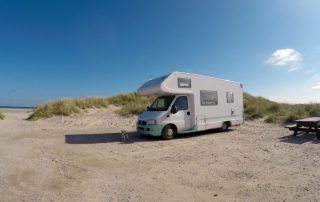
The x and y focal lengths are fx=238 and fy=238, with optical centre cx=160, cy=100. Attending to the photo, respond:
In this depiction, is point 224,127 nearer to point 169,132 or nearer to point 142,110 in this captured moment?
point 169,132

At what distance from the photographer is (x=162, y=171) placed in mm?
5672

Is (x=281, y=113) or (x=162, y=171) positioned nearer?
(x=162, y=171)

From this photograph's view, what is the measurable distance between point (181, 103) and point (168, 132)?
1479 millimetres

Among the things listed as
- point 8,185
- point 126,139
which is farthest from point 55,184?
point 126,139

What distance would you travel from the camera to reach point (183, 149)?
27.0ft

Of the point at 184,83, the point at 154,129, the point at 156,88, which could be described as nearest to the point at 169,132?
the point at 154,129

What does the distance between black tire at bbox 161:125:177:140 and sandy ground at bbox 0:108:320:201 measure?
1.00m

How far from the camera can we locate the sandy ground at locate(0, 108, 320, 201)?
427cm

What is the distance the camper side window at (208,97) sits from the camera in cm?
1159

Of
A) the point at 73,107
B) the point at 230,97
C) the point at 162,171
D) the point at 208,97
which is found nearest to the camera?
the point at 162,171

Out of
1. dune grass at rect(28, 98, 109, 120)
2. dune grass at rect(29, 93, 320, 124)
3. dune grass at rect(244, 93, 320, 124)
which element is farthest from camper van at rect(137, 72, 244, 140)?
dune grass at rect(28, 98, 109, 120)

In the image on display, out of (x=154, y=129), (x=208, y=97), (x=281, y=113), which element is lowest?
(x=154, y=129)

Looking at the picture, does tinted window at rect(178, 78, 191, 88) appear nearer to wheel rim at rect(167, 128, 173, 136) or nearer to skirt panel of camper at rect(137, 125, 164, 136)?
wheel rim at rect(167, 128, 173, 136)

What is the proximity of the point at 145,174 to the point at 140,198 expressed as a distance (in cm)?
134
